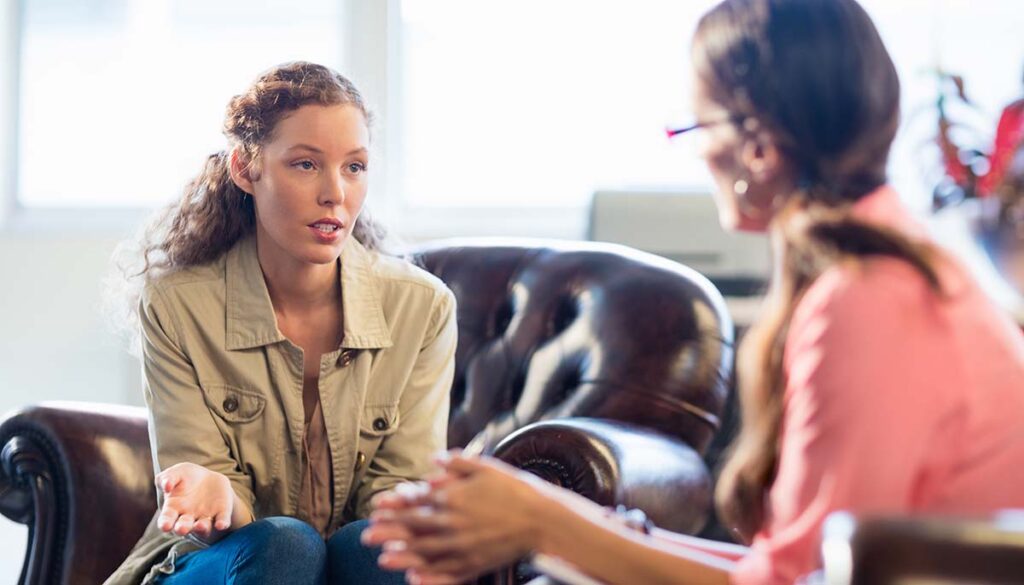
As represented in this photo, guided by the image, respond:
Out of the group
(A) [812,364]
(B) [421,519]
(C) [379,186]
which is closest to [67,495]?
(B) [421,519]

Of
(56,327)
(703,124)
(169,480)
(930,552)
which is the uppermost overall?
(703,124)

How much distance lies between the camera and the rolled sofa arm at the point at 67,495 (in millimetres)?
2281

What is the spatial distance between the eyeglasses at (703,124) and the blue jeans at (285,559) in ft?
2.79

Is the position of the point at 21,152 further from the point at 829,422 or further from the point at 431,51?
the point at 829,422

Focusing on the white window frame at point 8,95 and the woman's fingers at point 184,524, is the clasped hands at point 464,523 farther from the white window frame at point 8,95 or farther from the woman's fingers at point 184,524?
the white window frame at point 8,95

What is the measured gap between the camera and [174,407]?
209 centimetres

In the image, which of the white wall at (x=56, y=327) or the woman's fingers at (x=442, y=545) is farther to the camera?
the white wall at (x=56, y=327)

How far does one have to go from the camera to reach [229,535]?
6.30 feet

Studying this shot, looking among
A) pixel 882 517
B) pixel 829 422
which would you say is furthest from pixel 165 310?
pixel 882 517

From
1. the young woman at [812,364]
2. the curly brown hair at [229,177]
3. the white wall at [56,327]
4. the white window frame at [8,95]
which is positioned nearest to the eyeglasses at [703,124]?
the young woman at [812,364]

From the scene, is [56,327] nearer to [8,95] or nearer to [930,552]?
[8,95]

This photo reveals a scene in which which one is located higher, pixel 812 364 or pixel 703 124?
pixel 703 124

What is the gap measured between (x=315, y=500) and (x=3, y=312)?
1824mm

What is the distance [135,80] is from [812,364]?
3049mm
